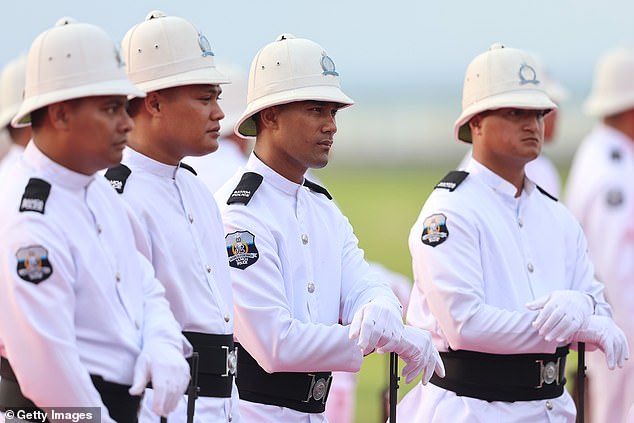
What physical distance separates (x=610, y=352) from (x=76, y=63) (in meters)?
2.78

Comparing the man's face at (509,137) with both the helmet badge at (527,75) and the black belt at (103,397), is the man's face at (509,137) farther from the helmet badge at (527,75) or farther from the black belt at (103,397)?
the black belt at (103,397)

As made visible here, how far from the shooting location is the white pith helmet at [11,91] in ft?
30.5

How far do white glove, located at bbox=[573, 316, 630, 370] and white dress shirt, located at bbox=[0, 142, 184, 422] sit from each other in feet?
6.98

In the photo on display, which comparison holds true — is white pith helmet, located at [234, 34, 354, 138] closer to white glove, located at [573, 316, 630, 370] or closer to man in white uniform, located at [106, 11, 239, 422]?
man in white uniform, located at [106, 11, 239, 422]

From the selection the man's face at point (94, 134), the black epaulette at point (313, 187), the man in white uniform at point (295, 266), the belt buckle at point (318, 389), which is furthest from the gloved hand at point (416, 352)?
the man's face at point (94, 134)

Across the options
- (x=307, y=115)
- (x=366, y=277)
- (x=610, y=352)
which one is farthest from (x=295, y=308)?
(x=610, y=352)

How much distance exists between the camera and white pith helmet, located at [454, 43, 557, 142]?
263 inches

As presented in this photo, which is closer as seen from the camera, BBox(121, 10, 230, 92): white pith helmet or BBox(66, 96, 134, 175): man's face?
Result: BBox(66, 96, 134, 175): man's face

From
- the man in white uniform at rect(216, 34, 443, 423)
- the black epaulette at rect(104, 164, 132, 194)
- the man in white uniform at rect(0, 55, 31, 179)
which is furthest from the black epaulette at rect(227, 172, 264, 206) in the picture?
the man in white uniform at rect(0, 55, 31, 179)

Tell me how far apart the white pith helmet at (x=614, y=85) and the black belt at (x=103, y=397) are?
6.76 metres

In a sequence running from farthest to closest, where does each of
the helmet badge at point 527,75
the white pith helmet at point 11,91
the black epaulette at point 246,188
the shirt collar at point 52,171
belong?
1. the white pith helmet at point 11,91
2. the helmet badge at point 527,75
3. the black epaulette at point 246,188
4. the shirt collar at point 52,171

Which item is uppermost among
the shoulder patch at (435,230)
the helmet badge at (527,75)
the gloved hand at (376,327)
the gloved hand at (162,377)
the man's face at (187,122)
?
the helmet badge at (527,75)

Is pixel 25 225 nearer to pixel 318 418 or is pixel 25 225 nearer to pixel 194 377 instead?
pixel 194 377

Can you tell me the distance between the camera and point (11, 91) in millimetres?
9422
